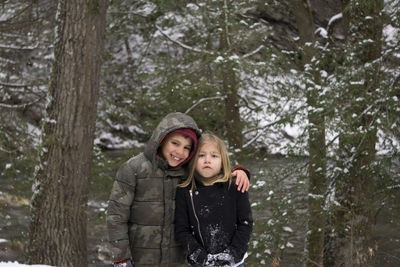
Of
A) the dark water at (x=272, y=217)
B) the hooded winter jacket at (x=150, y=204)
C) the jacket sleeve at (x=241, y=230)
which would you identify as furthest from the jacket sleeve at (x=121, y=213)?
the dark water at (x=272, y=217)

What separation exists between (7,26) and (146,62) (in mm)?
3465

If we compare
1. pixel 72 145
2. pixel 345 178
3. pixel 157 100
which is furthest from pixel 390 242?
pixel 72 145

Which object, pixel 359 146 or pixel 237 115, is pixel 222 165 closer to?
pixel 359 146

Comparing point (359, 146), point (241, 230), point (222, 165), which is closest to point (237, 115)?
point (359, 146)

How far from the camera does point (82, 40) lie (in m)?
5.26

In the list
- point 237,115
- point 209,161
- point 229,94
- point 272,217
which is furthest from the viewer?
point 229,94

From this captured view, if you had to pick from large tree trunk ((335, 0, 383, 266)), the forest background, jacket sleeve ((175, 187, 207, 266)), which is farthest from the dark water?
jacket sleeve ((175, 187, 207, 266))

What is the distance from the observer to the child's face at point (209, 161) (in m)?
2.93

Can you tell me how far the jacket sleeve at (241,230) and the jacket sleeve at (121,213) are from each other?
2.27 ft

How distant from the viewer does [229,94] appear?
8602 millimetres

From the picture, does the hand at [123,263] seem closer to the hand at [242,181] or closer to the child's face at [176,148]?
the child's face at [176,148]

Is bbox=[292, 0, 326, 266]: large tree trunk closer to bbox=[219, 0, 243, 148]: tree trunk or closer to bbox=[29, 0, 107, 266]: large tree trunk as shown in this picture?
bbox=[219, 0, 243, 148]: tree trunk

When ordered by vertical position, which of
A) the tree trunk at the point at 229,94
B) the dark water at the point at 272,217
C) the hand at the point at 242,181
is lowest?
the dark water at the point at 272,217

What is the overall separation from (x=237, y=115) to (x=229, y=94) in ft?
1.53
